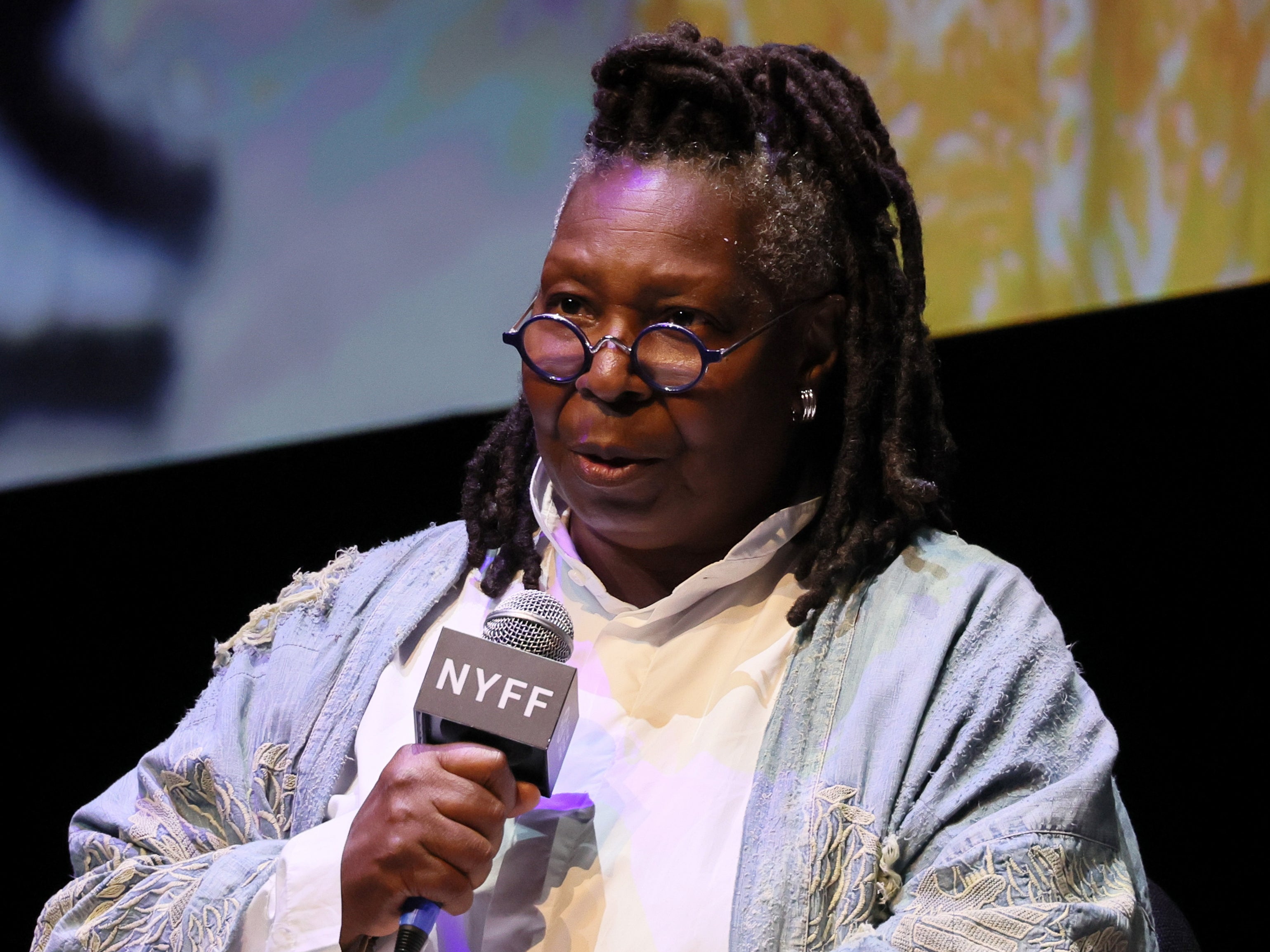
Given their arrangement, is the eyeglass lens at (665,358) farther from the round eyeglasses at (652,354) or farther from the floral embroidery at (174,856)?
the floral embroidery at (174,856)

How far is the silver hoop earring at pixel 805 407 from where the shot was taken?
1.75 meters

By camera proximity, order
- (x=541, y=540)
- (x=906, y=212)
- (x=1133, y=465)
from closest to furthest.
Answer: (x=906, y=212), (x=541, y=540), (x=1133, y=465)

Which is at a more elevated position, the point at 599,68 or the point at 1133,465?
the point at 599,68

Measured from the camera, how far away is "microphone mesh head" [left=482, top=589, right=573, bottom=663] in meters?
1.42

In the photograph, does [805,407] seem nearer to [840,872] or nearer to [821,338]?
[821,338]

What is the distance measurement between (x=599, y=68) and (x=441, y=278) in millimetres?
872

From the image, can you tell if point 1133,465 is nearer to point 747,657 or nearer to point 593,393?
point 747,657

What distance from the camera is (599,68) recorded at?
5.85 ft

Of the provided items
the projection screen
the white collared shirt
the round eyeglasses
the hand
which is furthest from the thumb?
the projection screen

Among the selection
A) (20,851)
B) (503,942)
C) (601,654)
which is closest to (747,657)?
(601,654)

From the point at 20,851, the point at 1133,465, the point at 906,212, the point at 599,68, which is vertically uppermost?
the point at 599,68

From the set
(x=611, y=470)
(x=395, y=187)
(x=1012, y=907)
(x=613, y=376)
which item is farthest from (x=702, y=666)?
(x=395, y=187)

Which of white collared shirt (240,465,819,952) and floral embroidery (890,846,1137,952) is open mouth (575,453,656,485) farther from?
floral embroidery (890,846,1137,952)

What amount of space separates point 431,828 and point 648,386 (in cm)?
58
